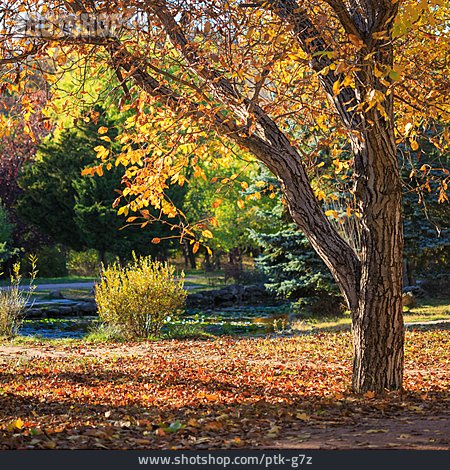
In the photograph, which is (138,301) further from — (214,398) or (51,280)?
(51,280)

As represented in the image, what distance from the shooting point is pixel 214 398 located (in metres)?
6.68

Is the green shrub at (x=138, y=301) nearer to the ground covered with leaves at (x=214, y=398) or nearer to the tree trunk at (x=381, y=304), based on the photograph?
the ground covered with leaves at (x=214, y=398)

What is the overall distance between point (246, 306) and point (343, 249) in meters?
15.1

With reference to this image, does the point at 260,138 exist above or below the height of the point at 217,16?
below

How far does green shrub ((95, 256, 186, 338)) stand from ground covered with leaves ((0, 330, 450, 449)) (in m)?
1.07

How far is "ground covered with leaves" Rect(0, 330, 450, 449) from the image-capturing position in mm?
4719

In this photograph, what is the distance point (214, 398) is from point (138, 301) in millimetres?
6077

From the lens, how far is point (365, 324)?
6.29 meters

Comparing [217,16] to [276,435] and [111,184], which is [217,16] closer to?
[276,435]

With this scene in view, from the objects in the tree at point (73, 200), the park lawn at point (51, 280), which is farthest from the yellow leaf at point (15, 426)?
the park lawn at point (51, 280)

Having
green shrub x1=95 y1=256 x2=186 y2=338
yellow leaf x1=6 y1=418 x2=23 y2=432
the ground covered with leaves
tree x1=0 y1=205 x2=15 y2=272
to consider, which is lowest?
the ground covered with leaves

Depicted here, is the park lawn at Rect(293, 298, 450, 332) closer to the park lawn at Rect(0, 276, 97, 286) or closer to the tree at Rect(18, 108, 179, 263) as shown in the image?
the tree at Rect(18, 108, 179, 263)

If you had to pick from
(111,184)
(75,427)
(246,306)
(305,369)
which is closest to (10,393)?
(75,427)

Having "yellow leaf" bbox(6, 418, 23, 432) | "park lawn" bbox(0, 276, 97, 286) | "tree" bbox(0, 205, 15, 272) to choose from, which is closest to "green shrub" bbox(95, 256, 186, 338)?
"yellow leaf" bbox(6, 418, 23, 432)
